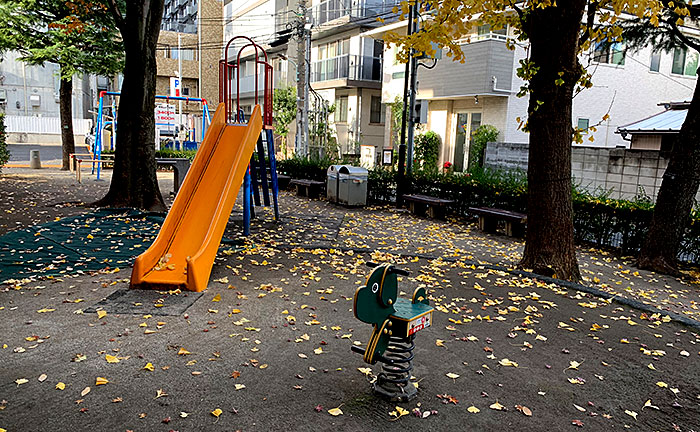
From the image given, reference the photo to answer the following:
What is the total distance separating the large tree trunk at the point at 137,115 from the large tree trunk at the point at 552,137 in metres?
7.63

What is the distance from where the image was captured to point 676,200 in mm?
8352

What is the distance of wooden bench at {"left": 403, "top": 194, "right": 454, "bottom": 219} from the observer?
12.4m

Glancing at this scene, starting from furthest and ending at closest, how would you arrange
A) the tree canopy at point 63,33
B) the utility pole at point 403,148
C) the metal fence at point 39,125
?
the metal fence at point 39,125
the tree canopy at point 63,33
the utility pole at point 403,148

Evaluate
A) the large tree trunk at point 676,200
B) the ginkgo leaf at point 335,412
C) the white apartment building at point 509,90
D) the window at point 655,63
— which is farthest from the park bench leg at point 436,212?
the window at point 655,63

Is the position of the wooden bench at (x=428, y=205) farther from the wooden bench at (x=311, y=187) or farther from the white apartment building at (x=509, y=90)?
the white apartment building at (x=509, y=90)

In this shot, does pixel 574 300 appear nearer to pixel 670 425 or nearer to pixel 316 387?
pixel 670 425

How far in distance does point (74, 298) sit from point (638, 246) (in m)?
9.02

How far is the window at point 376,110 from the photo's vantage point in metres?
28.7

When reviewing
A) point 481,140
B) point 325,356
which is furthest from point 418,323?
point 481,140

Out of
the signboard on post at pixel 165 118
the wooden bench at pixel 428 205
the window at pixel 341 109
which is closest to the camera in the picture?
the wooden bench at pixel 428 205

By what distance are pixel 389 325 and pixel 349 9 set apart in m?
24.8

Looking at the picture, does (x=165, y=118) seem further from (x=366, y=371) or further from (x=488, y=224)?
(x=366, y=371)

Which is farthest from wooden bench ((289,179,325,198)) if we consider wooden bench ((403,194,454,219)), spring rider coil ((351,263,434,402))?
spring rider coil ((351,263,434,402))

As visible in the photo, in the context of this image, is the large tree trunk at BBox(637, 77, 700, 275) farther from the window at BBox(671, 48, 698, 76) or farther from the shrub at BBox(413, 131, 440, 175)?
the window at BBox(671, 48, 698, 76)
